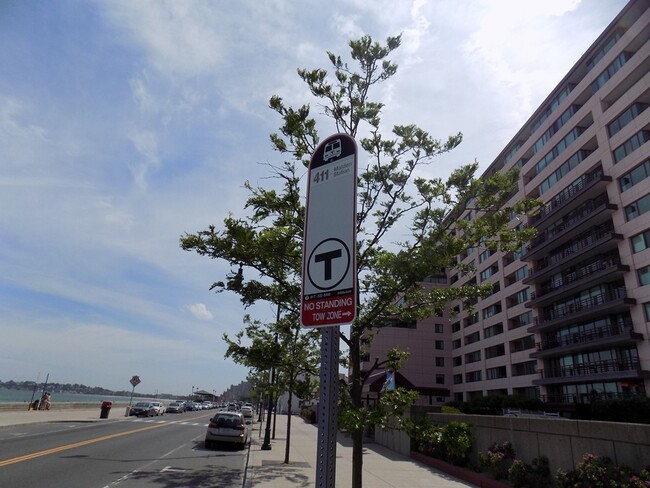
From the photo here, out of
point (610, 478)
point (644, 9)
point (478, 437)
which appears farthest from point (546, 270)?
point (610, 478)

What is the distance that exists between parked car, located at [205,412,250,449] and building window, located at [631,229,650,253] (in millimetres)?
34278

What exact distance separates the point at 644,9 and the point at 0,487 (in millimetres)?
49988

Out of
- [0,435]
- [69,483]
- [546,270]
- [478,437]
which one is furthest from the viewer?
[546,270]

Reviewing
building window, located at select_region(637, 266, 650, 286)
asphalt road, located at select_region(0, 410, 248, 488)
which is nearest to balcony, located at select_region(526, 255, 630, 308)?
building window, located at select_region(637, 266, 650, 286)

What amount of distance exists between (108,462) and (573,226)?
43349 mm

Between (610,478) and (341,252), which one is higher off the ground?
(341,252)

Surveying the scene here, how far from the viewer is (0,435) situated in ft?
59.0

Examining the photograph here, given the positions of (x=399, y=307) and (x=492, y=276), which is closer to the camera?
(x=399, y=307)

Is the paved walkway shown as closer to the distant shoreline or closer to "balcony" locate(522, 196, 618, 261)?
the distant shoreline

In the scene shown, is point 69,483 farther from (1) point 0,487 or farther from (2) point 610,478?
(2) point 610,478

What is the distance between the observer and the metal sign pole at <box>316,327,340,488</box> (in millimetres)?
2432

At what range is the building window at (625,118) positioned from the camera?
3578 centimetres

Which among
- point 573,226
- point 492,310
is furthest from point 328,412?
point 492,310

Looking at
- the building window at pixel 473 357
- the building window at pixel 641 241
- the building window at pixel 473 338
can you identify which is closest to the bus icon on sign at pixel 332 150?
the building window at pixel 641 241
